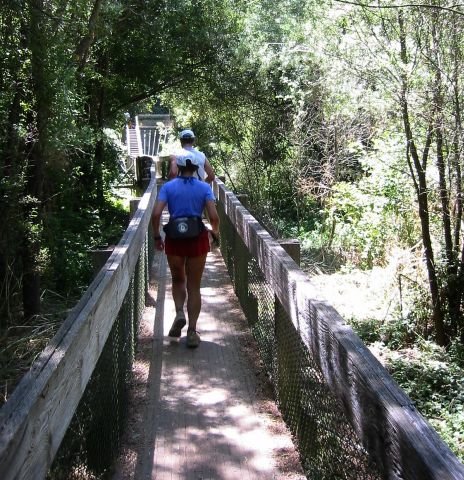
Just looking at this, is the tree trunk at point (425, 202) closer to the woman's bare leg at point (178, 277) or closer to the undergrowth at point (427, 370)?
the undergrowth at point (427, 370)

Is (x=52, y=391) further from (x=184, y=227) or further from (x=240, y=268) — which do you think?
(x=240, y=268)

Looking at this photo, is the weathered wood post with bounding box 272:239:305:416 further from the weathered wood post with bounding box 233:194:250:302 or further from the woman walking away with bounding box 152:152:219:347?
the weathered wood post with bounding box 233:194:250:302

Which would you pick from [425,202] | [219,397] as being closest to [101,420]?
[219,397]

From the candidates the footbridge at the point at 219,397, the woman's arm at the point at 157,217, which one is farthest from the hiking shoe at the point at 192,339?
the woman's arm at the point at 157,217

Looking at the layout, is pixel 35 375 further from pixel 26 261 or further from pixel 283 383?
pixel 26 261

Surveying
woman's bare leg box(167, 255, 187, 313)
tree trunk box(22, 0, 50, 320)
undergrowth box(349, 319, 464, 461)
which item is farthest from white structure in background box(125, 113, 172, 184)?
woman's bare leg box(167, 255, 187, 313)

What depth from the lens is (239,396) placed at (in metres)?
4.37

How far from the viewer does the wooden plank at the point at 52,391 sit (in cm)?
163

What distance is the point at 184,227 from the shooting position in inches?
206

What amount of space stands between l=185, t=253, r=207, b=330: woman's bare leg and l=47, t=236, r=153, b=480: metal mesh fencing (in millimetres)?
975

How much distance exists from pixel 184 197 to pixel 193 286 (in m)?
0.75

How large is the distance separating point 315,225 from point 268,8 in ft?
62.2

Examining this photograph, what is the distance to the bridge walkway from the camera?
3.45 meters

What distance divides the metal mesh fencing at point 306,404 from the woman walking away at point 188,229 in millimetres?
550
